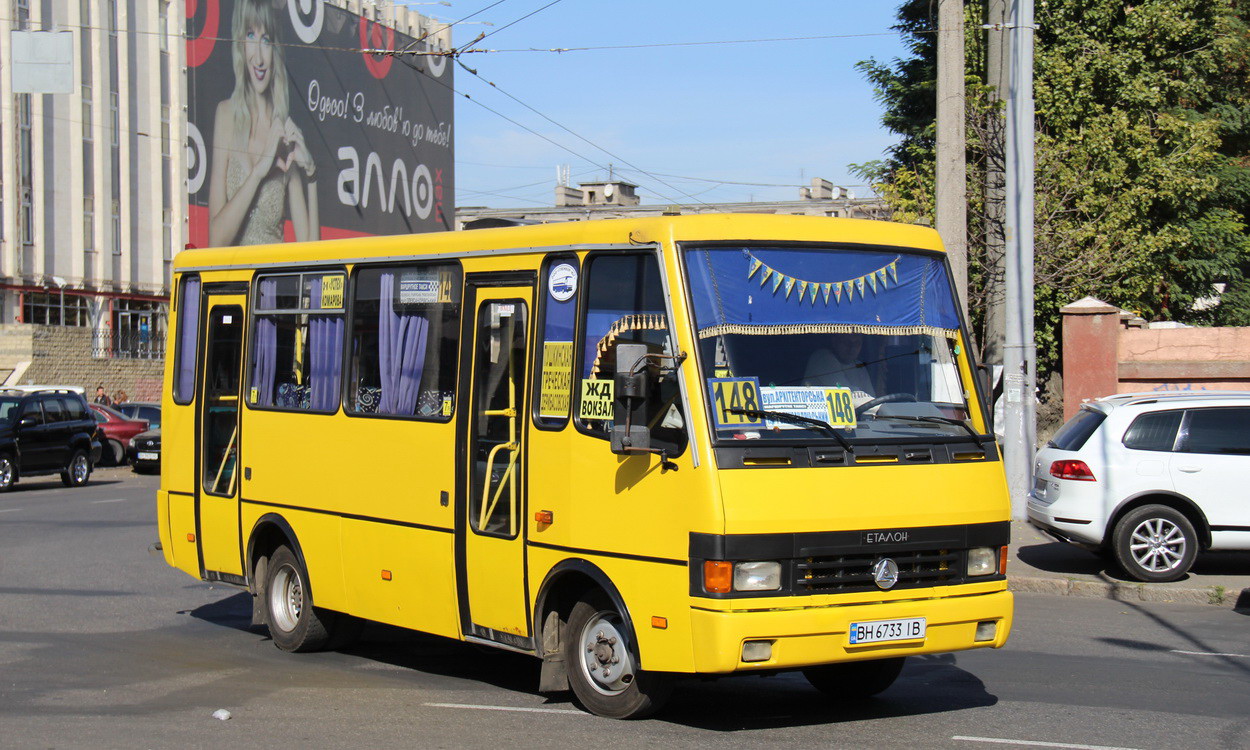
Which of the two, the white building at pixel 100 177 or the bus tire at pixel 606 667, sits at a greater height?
the white building at pixel 100 177

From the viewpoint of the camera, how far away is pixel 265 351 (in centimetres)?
1086

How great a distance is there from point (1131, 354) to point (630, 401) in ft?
50.7

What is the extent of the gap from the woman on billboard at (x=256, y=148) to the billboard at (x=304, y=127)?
0.05 metres

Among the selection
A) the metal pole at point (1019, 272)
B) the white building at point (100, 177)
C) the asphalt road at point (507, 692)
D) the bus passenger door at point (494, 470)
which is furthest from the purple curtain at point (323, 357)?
the white building at point (100, 177)

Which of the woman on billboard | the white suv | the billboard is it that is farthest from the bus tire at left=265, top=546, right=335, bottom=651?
the woman on billboard

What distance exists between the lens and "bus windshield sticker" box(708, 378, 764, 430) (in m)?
7.25

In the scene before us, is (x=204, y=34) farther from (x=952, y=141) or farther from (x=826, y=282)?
(x=826, y=282)

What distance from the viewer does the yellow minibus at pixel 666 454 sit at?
23.6ft

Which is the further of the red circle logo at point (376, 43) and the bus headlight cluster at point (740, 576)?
A: the red circle logo at point (376, 43)

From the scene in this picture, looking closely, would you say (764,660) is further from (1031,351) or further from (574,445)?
(1031,351)

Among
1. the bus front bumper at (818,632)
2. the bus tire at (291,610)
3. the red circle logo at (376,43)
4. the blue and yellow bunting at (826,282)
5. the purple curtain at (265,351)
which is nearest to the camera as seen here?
the bus front bumper at (818,632)

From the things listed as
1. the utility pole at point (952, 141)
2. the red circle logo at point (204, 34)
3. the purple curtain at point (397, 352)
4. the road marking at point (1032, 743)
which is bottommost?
→ the road marking at point (1032, 743)

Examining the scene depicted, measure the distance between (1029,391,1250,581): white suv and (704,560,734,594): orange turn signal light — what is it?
310 inches

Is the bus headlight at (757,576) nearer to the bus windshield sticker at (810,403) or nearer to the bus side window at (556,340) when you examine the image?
the bus windshield sticker at (810,403)
